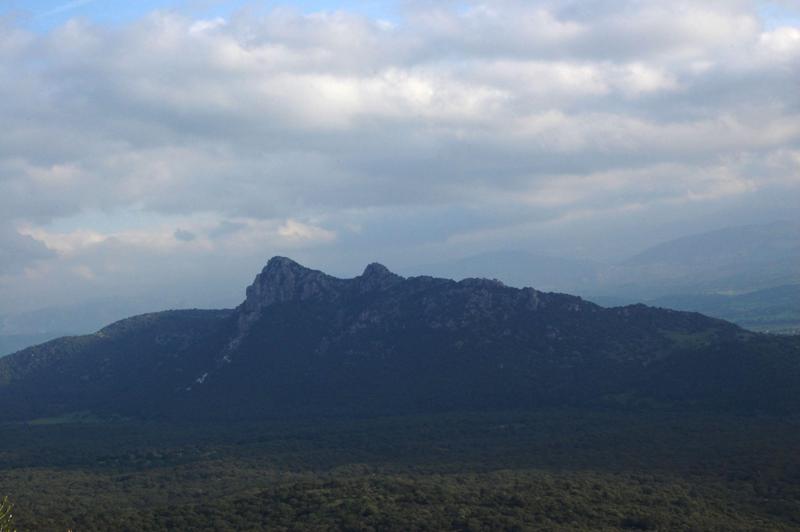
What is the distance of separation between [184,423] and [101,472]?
5684 cm

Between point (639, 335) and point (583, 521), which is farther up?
point (639, 335)

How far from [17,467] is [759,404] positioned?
123088 mm

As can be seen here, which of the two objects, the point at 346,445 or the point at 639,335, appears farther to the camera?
the point at 639,335

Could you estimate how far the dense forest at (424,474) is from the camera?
81.4 metres

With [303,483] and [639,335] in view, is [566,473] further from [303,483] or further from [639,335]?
[639,335]

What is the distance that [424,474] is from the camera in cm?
10956

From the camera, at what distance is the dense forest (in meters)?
81.4

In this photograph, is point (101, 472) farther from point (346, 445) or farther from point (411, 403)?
point (411, 403)

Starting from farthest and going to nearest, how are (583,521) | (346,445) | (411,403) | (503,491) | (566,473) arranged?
(411,403) → (346,445) → (566,473) → (503,491) → (583,521)

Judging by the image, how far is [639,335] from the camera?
197500 mm

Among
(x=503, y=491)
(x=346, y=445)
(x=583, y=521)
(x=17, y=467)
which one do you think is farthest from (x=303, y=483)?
(x=17, y=467)

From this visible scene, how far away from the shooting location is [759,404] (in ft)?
472

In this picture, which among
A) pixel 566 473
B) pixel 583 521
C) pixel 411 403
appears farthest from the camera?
pixel 411 403

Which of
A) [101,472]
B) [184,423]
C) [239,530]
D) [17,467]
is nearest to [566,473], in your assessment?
[239,530]
